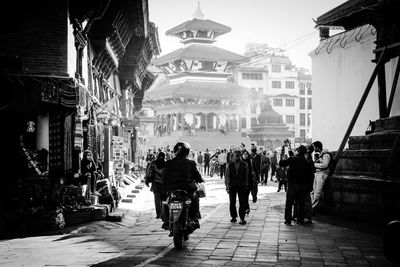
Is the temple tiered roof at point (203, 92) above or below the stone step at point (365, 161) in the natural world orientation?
above

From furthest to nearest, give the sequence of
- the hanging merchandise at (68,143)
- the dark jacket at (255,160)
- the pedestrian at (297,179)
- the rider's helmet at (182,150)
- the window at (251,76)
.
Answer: the window at (251,76) → the dark jacket at (255,160) → the hanging merchandise at (68,143) → the pedestrian at (297,179) → the rider's helmet at (182,150)

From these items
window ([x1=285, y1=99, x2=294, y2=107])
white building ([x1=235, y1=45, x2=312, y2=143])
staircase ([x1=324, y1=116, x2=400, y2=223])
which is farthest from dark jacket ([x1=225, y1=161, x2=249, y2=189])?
window ([x1=285, y1=99, x2=294, y2=107])

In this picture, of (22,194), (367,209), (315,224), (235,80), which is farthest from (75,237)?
(235,80)

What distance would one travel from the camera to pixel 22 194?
12.5m

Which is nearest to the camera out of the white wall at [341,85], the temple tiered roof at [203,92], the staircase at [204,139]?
the white wall at [341,85]

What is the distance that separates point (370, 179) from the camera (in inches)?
460

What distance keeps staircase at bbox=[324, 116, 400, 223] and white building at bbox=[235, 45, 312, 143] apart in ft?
234

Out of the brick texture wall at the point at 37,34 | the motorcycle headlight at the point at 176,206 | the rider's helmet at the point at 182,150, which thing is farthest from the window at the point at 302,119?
the motorcycle headlight at the point at 176,206

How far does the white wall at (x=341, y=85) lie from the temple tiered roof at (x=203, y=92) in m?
32.6

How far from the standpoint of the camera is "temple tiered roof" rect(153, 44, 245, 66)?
6097 centimetres

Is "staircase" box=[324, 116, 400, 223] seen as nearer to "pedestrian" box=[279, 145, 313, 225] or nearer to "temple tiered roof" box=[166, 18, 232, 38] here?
"pedestrian" box=[279, 145, 313, 225]

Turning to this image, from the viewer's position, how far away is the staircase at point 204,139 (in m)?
55.7

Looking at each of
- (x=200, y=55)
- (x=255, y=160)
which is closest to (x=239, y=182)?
(x=255, y=160)

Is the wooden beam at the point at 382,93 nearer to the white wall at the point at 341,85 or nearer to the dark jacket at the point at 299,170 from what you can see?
the dark jacket at the point at 299,170
